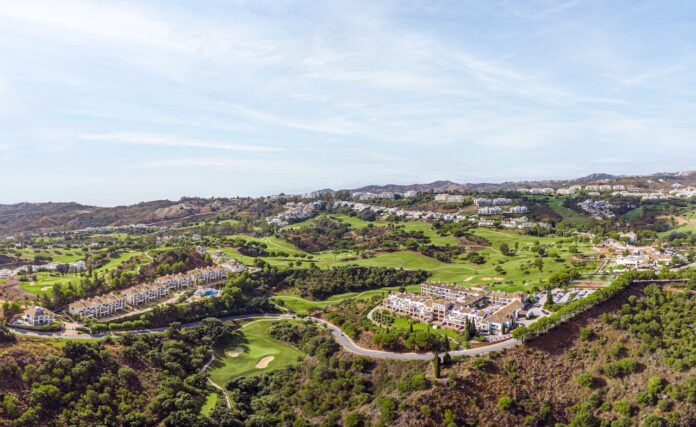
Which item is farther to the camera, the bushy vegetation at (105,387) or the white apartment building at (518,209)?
the white apartment building at (518,209)

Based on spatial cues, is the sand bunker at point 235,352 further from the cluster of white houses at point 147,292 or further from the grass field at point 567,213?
the grass field at point 567,213

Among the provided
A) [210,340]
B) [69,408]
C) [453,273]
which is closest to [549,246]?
[453,273]

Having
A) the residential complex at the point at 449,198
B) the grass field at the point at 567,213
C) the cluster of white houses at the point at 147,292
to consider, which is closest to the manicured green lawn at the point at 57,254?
the cluster of white houses at the point at 147,292

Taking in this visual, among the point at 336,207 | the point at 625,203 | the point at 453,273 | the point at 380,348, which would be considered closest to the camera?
the point at 380,348

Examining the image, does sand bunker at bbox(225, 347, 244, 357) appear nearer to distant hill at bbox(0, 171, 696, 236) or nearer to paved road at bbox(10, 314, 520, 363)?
paved road at bbox(10, 314, 520, 363)

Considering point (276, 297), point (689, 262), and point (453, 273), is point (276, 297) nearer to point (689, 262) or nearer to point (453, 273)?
point (453, 273)

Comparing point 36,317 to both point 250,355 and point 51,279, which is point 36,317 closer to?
point 51,279
